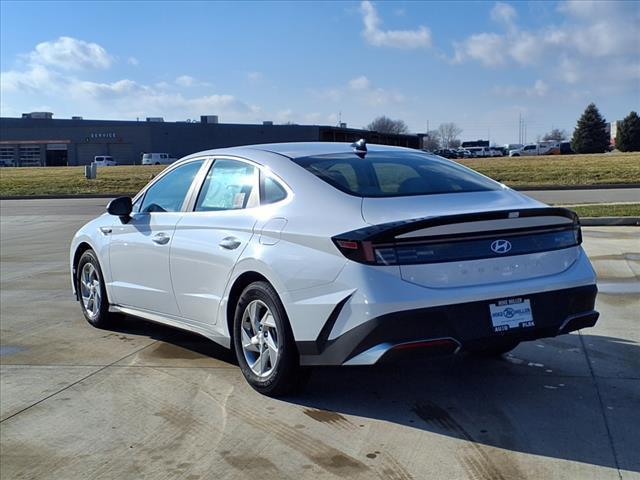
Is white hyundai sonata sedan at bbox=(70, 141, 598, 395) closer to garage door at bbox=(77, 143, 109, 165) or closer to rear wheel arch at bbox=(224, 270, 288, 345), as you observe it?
rear wheel arch at bbox=(224, 270, 288, 345)

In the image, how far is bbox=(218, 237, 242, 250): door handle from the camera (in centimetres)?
482

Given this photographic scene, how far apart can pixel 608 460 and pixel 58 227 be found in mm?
16990

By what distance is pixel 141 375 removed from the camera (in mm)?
5359

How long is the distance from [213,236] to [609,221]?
443 inches

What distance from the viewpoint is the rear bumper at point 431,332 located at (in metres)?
3.95

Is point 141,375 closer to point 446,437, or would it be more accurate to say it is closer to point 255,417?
point 255,417

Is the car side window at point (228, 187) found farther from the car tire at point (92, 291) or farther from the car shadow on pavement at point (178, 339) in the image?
the car tire at point (92, 291)

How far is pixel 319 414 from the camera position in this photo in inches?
175

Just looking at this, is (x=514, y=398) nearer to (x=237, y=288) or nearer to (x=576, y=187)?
(x=237, y=288)

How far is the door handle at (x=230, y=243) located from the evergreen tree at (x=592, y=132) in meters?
78.7

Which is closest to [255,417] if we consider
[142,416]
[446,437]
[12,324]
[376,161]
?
[142,416]

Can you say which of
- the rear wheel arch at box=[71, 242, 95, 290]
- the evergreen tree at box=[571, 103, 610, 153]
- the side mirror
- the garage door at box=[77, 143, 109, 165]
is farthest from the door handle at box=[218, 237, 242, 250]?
the garage door at box=[77, 143, 109, 165]

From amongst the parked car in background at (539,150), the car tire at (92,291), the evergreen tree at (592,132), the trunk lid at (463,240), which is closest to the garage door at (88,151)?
the parked car in background at (539,150)

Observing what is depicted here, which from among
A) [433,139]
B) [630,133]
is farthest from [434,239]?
[433,139]
